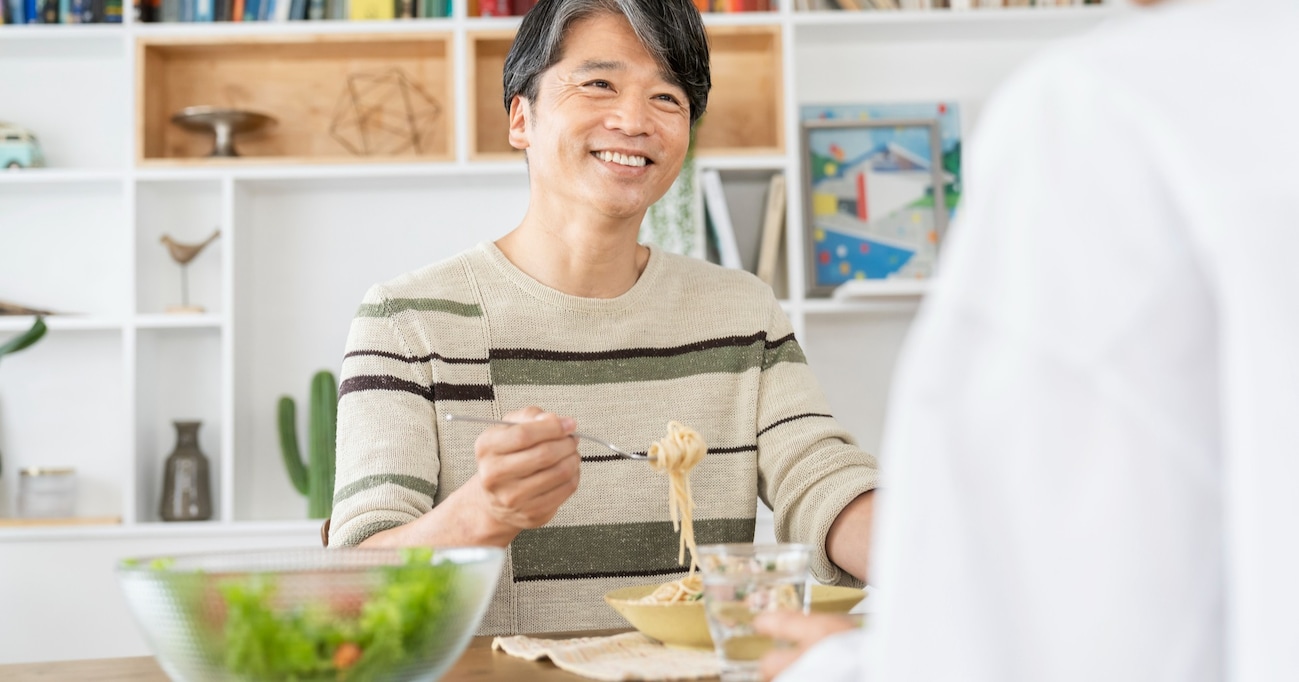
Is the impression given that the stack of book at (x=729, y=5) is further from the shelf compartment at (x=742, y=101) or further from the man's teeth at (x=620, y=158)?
the man's teeth at (x=620, y=158)

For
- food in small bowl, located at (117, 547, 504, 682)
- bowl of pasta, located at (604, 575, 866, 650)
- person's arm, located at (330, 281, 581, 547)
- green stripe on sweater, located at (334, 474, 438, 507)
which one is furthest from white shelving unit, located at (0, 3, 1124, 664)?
food in small bowl, located at (117, 547, 504, 682)

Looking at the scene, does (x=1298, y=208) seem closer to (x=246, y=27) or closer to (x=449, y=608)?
(x=449, y=608)

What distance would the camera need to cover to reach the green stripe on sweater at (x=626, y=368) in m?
1.71

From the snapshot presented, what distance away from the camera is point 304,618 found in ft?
2.49

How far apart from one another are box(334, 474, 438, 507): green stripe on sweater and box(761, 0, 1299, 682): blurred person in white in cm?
107

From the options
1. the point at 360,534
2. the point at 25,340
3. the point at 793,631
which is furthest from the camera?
the point at 25,340

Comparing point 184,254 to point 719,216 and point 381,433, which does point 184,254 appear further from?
point 381,433

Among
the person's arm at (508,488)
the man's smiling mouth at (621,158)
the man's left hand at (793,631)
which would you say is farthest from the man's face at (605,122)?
the man's left hand at (793,631)

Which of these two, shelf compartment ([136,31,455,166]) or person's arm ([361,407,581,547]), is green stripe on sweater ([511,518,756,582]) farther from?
shelf compartment ([136,31,455,166])

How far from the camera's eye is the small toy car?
126 inches

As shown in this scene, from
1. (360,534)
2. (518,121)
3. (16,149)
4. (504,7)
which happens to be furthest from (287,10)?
(360,534)

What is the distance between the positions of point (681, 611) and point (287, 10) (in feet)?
8.66

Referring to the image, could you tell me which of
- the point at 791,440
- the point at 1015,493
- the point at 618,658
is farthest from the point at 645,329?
the point at 1015,493

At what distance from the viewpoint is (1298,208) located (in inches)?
Answer: 16.8
